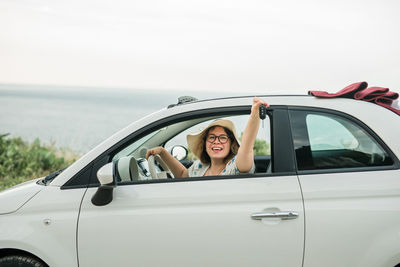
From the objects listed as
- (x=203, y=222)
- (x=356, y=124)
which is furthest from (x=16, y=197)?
(x=356, y=124)

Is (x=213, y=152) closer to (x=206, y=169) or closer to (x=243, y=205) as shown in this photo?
(x=206, y=169)

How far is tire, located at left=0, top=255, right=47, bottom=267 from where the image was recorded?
253 cm

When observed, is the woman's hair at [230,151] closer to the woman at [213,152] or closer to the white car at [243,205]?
the woman at [213,152]

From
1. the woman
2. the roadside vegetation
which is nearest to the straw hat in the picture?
the woman

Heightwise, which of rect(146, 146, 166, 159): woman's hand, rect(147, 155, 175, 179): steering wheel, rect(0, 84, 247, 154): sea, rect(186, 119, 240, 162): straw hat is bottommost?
rect(0, 84, 247, 154): sea

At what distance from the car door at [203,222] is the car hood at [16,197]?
0.42 meters

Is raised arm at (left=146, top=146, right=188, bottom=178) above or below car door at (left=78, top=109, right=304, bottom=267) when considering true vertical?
above

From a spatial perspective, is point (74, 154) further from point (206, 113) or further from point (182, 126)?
point (206, 113)

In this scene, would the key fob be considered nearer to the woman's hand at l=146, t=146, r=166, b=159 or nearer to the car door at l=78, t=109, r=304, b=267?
the car door at l=78, t=109, r=304, b=267

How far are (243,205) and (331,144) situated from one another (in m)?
0.71

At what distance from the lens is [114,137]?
2.63 metres

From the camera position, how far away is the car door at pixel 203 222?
2318 millimetres

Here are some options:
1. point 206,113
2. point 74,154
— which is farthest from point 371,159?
point 74,154

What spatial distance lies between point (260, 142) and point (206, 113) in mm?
7186
